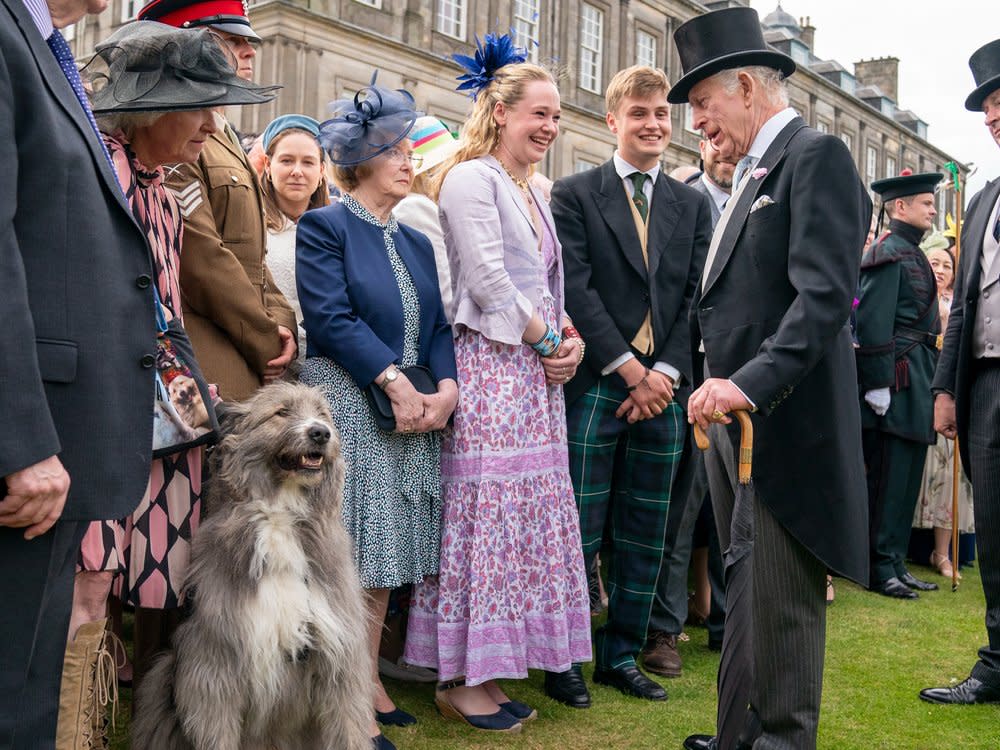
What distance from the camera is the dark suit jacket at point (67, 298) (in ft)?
6.72

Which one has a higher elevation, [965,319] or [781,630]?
Answer: [965,319]

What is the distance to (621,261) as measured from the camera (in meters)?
4.94

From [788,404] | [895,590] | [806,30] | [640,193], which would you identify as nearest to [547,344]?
[640,193]

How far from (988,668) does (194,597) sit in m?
3.97

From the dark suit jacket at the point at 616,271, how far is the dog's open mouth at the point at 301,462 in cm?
184

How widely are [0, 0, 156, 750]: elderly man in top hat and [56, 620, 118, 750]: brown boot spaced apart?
58 centimetres

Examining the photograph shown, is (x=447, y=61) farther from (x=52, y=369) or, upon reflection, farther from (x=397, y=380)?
(x=52, y=369)

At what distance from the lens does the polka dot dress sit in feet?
13.1

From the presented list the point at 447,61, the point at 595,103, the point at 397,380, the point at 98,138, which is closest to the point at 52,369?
the point at 98,138

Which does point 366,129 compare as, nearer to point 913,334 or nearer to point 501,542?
point 501,542

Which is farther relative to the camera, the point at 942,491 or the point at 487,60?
the point at 942,491

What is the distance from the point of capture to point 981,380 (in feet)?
16.5

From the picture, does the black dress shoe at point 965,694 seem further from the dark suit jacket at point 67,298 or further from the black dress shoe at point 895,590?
the dark suit jacket at point 67,298

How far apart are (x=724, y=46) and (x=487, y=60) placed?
1.48 metres
